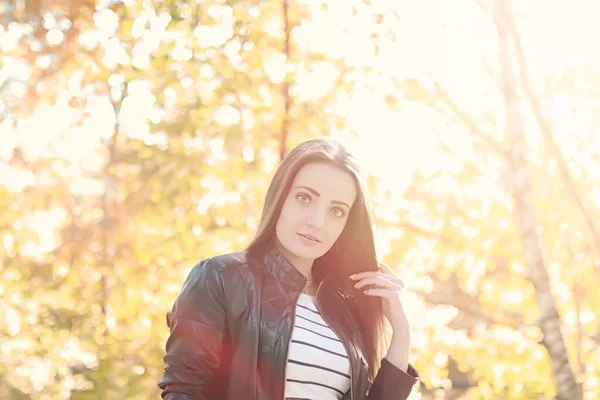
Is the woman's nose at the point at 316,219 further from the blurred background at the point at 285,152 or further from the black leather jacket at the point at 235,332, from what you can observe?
the blurred background at the point at 285,152

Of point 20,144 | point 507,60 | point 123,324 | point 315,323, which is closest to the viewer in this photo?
point 315,323

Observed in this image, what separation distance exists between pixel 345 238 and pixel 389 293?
0.78 feet

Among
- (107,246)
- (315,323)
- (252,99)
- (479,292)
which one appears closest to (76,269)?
(107,246)

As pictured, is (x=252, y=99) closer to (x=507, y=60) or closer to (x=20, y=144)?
(x=507, y=60)

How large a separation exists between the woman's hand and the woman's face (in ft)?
0.80

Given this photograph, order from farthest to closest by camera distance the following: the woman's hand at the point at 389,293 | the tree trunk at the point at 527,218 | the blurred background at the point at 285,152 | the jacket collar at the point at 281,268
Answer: the blurred background at the point at 285,152 → the tree trunk at the point at 527,218 → the woman's hand at the point at 389,293 → the jacket collar at the point at 281,268

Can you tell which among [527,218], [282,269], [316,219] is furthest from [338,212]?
[527,218]

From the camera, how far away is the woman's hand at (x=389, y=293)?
8.59 feet

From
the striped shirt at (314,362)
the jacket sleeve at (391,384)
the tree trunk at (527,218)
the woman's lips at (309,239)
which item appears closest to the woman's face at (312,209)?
the woman's lips at (309,239)

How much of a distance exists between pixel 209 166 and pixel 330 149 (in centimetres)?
263

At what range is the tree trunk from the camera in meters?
4.49

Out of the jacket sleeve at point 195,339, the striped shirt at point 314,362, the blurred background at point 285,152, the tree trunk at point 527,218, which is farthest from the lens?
the blurred background at point 285,152

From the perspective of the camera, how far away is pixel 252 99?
5.00 m

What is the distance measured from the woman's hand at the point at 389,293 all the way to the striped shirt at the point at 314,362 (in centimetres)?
26
